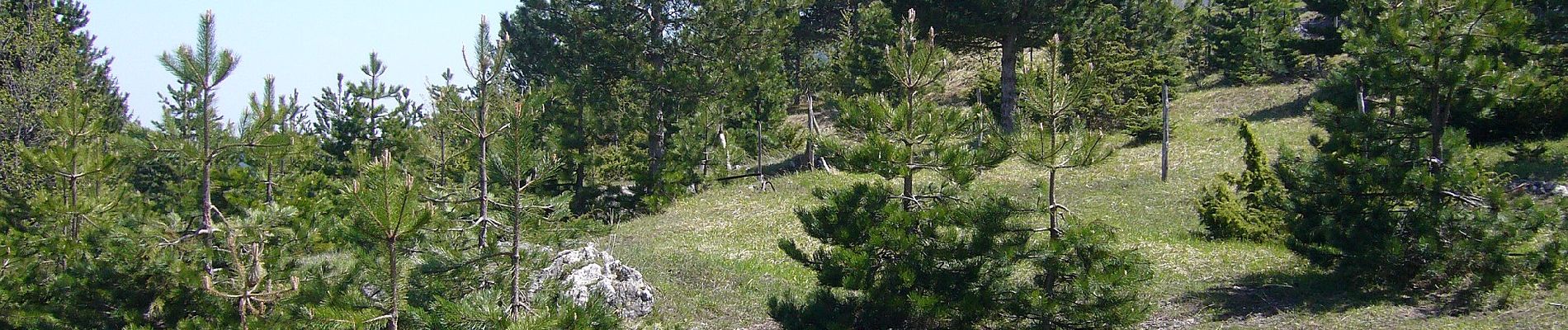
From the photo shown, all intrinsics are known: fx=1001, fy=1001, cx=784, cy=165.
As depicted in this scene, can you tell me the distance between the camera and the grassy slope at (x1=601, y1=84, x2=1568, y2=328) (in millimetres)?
10094

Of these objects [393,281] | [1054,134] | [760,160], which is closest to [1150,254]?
[1054,134]

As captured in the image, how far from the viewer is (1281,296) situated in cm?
1092

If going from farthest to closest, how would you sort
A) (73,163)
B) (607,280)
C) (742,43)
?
(742,43) < (607,280) < (73,163)

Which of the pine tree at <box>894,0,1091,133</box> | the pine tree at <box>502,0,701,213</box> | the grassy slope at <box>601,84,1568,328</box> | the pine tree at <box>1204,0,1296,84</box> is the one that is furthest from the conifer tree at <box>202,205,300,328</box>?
the pine tree at <box>1204,0,1296,84</box>

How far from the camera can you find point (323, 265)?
8.26 metres

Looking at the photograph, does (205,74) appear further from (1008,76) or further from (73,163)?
(1008,76)

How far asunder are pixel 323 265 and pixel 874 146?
482 cm

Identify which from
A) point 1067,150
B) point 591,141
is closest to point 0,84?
point 591,141

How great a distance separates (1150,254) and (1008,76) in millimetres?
14218

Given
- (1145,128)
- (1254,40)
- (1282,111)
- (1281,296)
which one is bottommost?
(1281,296)

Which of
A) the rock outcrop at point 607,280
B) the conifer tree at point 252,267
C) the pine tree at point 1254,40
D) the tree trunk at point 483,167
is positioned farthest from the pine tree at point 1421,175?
the pine tree at point 1254,40

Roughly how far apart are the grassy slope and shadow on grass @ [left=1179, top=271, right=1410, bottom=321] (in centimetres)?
2

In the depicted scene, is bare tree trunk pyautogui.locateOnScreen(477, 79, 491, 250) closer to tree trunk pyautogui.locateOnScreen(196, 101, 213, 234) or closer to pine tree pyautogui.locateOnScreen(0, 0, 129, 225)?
tree trunk pyautogui.locateOnScreen(196, 101, 213, 234)

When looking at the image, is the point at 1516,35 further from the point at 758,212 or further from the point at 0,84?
the point at 0,84
